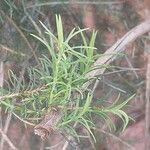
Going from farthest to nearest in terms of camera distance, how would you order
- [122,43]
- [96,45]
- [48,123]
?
[96,45]
[122,43]
[48,123]

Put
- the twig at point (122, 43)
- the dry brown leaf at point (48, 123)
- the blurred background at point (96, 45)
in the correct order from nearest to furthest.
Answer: the dry brown leaf at point (48, 123)
the twig at point (122, 43)
the blurred background at point (96, 45)

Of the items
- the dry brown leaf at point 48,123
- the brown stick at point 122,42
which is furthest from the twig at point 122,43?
the dry brown leaf at point 48,123

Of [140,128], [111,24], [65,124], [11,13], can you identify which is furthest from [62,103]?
[140,128]

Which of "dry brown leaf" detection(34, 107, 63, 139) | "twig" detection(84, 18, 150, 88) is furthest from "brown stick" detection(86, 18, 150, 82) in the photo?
"dry brown leaf" detection(34, 107, 63, 139)

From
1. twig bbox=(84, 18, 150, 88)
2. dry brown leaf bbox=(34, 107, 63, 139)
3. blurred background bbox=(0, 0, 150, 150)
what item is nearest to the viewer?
dry brown leaf bbox=(34, 107, 63, 139)

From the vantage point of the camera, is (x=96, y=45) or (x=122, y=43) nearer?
(x=122, y=43)

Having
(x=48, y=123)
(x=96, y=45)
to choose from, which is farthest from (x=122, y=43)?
(x=48, y=123)

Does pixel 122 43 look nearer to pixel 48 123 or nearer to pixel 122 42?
pixel 122 42

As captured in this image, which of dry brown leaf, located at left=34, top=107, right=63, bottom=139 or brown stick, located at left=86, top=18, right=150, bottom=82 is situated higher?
brown stick, located at left=86, top=18, right=150, bottom=82

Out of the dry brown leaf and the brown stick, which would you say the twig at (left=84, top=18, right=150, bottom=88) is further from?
the dry brown leaf

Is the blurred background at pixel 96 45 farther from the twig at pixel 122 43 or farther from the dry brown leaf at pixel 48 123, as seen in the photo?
the dry brown leaf at pixel 48 123

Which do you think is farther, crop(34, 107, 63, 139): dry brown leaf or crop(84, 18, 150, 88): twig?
crop(84, 18, 150, 88): twig

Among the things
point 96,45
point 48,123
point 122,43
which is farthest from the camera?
point 96,45
